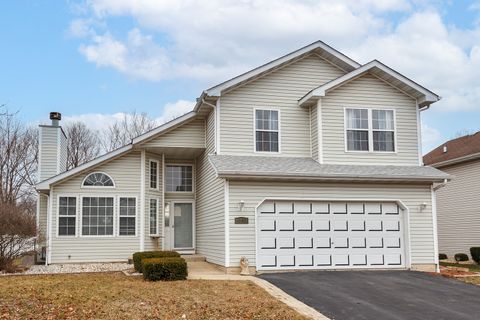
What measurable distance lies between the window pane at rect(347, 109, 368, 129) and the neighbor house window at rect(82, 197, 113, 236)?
9.41 metres

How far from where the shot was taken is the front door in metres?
21.3

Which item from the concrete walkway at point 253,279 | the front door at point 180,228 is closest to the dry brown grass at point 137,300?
the concrete walkway at point 253,279

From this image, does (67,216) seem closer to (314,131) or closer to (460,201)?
(314,131)

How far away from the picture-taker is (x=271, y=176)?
1631 cm

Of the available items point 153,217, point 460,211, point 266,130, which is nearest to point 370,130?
point 266,130

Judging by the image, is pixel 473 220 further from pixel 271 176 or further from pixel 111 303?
pixel 111 303

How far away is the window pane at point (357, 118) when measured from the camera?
60.2 ft

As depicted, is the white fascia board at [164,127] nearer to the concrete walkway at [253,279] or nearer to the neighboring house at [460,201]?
the concrete walkway at [253,279]

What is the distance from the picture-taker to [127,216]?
20266 mm

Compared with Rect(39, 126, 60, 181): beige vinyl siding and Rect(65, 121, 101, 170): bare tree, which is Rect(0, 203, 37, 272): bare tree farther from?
Rect(65, 121, 101, 170): bare tree

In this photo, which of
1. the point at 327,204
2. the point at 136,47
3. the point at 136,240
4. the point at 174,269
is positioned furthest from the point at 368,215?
the point at 136,47

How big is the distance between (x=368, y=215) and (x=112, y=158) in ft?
31.8

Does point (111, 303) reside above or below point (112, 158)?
below

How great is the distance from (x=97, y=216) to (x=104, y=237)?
33.2 inches
